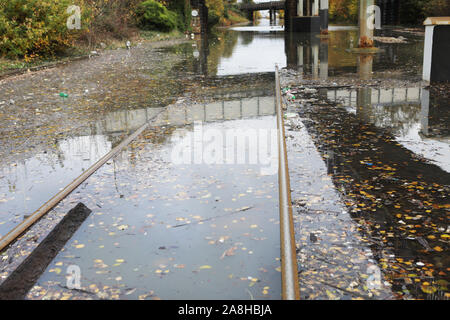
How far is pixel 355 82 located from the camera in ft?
38.7

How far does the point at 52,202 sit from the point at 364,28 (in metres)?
16.4

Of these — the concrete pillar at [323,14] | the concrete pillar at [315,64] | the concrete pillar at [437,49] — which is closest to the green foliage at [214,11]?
the concrete pillar at [323,14]

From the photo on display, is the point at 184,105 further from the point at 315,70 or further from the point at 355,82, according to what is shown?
the point at 315,70

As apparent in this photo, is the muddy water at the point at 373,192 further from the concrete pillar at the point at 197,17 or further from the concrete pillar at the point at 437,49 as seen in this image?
the concrete pillar at the point at 197,17

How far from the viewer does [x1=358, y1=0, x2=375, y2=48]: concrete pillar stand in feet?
58.4

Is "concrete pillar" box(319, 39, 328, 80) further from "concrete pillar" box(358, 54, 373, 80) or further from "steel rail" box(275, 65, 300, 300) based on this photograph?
Answer: "steel rail" box(275, 65, 300, 300)

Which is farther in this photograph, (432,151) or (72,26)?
(72,26)

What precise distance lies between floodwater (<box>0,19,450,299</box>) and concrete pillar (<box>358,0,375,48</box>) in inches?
298

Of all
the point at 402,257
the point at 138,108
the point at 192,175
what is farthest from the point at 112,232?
the point at 138,108

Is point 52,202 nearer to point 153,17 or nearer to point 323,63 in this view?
point 323,63

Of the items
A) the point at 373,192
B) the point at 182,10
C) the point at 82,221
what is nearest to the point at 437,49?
the point at 373,192

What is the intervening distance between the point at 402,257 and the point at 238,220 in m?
1.48

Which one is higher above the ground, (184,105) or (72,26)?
(72,26)

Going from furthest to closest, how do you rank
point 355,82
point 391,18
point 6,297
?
point 391,18 → point 355,82 → point 6,297
